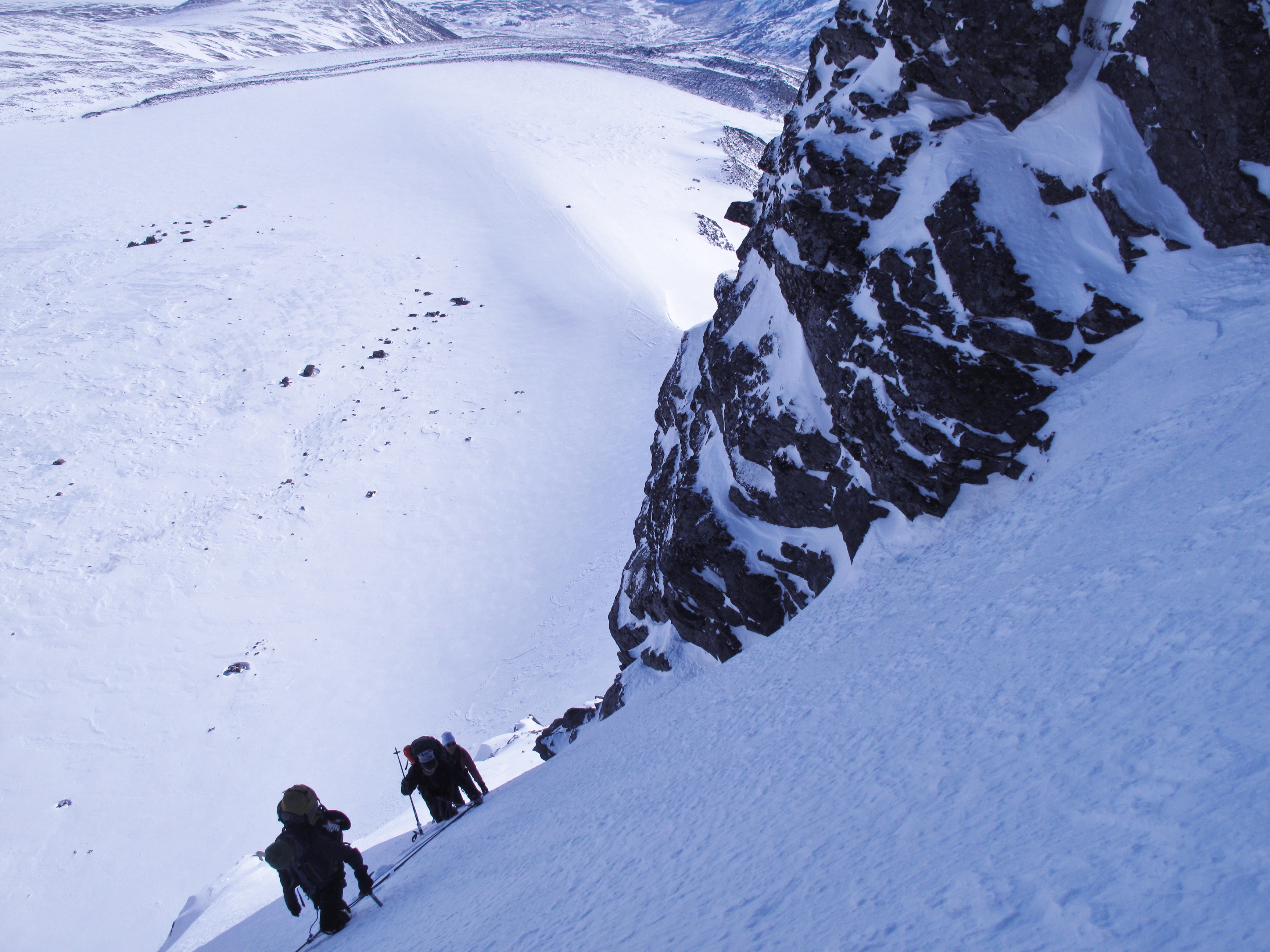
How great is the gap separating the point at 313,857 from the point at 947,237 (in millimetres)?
7671

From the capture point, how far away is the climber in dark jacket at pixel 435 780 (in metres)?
8.28

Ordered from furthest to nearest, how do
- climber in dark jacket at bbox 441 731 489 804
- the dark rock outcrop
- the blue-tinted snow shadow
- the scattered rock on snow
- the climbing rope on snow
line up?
the scattered rock on snow < climber in dark jacket at bbox 441 731 489 804 < the climbing rope on snow < the blue-tinted snow shadow < the dark rock outcrop

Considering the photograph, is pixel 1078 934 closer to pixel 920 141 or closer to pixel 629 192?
pixel 920 141

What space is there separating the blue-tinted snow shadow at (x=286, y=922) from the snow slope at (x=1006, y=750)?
164 mm

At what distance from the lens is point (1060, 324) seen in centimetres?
617

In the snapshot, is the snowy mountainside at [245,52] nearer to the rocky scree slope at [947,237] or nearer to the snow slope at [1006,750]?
the rocky scree slope at [947,237]

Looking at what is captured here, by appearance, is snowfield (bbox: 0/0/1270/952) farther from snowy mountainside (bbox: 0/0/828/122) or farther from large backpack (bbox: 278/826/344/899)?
snowy mountainside (bbox: 0/0/828/122)

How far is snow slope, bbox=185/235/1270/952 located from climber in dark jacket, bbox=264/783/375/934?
1.02 ft

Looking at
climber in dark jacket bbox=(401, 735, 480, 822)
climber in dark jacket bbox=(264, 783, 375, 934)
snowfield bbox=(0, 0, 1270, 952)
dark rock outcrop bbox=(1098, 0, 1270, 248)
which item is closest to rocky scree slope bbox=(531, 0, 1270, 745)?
dark rock outcrop bbox=(1098, 0, 1270, 248)

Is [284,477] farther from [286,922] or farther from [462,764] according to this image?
[286,922]

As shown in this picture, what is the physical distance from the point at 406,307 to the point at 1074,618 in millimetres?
26101

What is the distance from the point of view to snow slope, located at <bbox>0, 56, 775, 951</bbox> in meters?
14.2

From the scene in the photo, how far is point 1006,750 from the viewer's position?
9.53ft

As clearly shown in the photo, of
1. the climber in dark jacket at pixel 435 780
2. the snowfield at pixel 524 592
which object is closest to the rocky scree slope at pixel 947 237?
the snowfield at pixel 524 592
